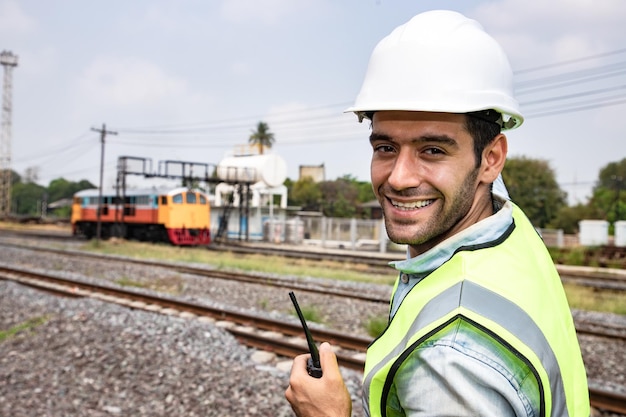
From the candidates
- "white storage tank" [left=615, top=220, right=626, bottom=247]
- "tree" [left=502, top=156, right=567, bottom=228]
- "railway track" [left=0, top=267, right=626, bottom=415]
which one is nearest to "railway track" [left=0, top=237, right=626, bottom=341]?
"railway track" [left=0, top=267, right=626, bottom=415]

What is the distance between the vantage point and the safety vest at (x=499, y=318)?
3.86 ft

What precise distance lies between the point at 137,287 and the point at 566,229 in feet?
135

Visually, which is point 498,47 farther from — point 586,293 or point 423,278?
point 586,293

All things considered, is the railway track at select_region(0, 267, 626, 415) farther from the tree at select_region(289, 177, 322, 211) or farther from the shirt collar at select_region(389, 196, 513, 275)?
the tree at select_region(289, 177, 322, 211)

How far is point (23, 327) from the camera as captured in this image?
26.6 feet

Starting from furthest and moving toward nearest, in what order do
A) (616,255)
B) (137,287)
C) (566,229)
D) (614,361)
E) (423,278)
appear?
(566,229), (616,255), (137,287), (614,361), (423,278)

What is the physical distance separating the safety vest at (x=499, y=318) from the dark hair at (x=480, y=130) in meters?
0.24

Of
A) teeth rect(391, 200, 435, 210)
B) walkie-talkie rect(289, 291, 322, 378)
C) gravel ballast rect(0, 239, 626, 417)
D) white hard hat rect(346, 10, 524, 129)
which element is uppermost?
white hard hat rect(346, 10, 524, 129)

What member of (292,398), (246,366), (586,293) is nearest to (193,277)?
(246,366)

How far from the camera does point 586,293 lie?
524 inches

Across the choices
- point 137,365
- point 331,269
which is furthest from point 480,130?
point 331,269

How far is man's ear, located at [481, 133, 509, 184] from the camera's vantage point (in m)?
1.55

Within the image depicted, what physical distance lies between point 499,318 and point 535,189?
51.4m

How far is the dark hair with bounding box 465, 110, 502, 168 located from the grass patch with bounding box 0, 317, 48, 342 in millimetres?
7826
